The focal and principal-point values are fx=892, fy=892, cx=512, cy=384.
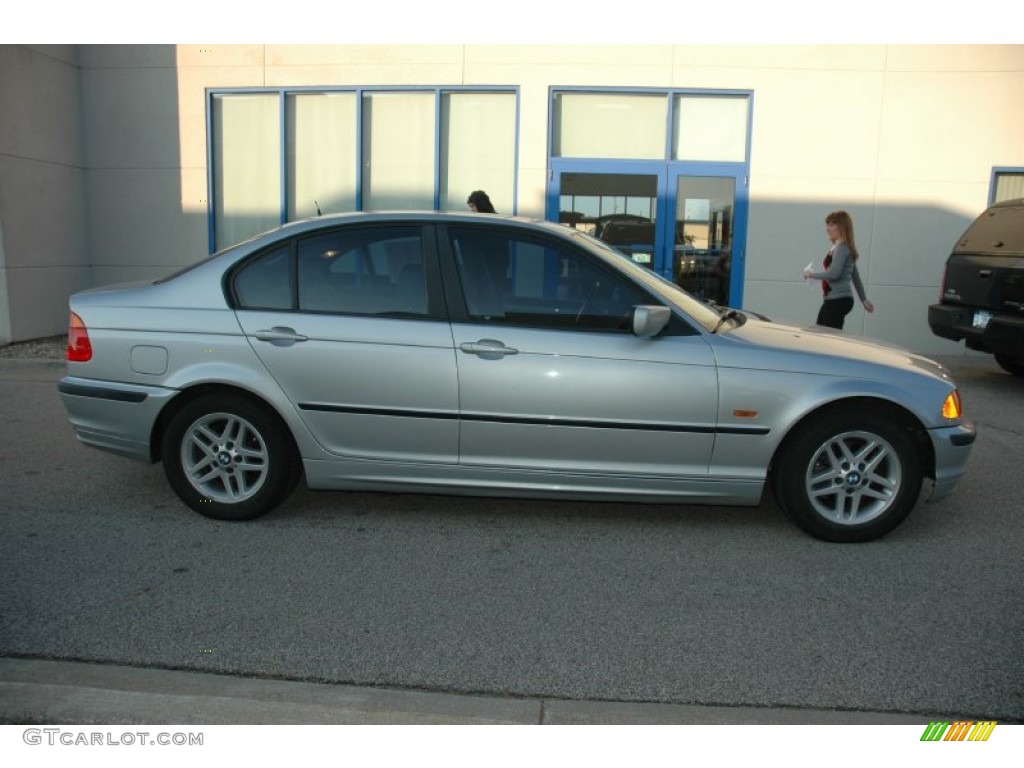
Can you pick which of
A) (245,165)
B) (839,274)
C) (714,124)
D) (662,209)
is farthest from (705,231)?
(245,165)

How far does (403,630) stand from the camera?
3.54 meters

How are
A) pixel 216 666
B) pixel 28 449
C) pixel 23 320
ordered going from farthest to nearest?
1. pixel 23 320
2. pixel 28 449
3. pixel 216 666

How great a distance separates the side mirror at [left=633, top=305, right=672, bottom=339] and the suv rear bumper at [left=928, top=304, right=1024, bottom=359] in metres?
5.43

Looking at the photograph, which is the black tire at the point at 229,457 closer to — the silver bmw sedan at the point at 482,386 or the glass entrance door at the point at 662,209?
the silver bmw sedan at the point at 482,386

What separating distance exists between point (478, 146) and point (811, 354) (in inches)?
310

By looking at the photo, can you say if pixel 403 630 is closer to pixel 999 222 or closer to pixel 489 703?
pixel 489 703

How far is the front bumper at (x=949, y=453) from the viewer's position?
4469 mm

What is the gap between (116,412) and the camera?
4.76 meters

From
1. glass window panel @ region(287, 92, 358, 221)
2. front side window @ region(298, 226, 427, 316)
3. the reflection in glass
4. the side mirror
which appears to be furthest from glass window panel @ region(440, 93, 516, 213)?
the side mirror

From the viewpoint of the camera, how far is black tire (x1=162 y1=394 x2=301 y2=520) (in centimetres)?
468

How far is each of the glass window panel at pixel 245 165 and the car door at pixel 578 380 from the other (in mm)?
8264

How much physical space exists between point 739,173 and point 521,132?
2.78 m

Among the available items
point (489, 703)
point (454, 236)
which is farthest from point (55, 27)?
point (489, 703)

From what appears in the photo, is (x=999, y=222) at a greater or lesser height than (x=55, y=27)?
lesser
